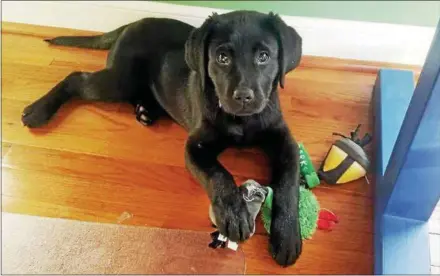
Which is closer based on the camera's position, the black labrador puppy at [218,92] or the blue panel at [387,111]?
the black labrador puppy at [218,92]

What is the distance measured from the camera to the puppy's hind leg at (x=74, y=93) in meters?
2.11

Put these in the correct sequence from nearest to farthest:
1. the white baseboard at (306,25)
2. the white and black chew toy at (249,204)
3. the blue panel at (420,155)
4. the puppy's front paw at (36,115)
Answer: the blue panel at (420,155) → the white and black chew toy at (249,204) → the puppy's front paw at (36,115) → the white baseboard at (306,25)

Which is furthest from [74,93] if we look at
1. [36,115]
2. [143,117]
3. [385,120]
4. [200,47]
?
[385,120]

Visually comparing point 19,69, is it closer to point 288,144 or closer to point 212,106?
point 212,106

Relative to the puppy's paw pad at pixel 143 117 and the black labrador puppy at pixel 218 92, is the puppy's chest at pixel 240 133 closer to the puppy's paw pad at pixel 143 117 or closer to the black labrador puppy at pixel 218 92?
the black labrador puppy at pixel 218 92

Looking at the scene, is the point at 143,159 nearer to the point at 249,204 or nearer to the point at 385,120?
the point at 249,204

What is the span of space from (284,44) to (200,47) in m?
0.26

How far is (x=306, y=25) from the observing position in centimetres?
229

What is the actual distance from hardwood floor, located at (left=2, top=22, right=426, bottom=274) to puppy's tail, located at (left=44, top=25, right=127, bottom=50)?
4cm

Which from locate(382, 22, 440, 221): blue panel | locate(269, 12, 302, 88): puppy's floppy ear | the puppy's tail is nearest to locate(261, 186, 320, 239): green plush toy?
locate(382, 22, 440, 221): blue panel

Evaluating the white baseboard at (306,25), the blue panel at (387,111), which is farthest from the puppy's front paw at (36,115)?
the blue panel at (387,111)

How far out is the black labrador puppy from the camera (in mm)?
1621

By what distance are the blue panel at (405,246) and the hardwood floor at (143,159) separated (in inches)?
3.9

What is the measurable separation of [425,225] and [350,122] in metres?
0.55
